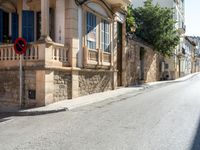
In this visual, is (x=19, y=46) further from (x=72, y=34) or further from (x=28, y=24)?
(x=28, y=24)

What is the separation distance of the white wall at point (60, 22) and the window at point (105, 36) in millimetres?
4009

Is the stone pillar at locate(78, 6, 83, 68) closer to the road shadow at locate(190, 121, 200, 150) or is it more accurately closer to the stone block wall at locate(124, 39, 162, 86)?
the stone block wall at locate(124, 39, 162, 86)

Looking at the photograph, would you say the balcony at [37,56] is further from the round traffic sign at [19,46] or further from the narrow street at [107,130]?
the narrow street at [107,130]

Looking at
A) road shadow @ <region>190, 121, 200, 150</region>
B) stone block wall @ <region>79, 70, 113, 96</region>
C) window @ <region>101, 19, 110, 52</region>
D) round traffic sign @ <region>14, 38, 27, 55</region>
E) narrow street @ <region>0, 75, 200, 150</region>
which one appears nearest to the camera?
road shadow @ <region>190, 121, 200, 150</region>

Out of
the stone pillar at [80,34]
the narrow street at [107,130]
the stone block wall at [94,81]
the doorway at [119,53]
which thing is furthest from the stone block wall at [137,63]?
the narrow street at [107,130]

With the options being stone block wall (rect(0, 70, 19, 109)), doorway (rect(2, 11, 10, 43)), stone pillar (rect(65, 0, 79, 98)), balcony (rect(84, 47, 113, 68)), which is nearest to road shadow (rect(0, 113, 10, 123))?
stone block wall (rect(0, 70, 19, 109))

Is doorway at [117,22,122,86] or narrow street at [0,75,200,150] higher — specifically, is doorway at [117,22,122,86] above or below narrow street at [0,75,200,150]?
above

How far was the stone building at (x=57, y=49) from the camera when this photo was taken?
11.8 m

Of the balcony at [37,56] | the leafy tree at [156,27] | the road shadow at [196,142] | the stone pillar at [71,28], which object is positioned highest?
the leafy tree at [156,27]

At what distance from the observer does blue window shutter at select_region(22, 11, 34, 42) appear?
14211 mm

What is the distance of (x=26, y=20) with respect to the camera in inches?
561

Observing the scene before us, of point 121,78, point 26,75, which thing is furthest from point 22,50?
point 121,78

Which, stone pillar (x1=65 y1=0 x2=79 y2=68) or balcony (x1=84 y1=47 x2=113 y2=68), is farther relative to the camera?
balcony (x1=84 y1=47 x2=113 y2=68)

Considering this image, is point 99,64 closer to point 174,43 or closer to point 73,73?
point 73,73
